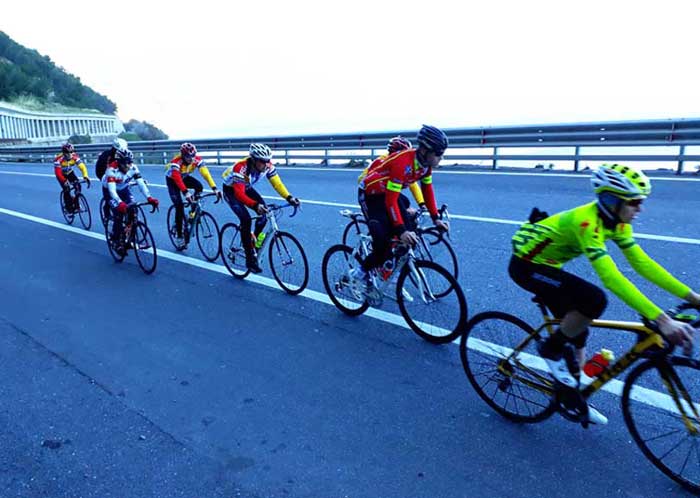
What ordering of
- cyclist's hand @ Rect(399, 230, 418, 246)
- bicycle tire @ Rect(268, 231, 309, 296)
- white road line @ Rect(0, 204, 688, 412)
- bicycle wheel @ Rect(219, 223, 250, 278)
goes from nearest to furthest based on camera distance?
white road line @ Rect(0, 204, 688, 412), cyclist's hand @ Rect(399, 230, 418, 246), bicycle tire @ Rect(268, 231, 309, 296), bicycle wheel @ Rect(219, 223, 250, 278)

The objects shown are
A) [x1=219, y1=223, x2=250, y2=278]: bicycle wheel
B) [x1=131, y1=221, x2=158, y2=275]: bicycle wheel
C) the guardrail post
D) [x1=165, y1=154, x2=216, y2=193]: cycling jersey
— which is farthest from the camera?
the guardrail post

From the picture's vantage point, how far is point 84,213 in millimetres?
12070

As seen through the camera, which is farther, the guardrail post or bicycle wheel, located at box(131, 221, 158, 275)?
the guardrail post

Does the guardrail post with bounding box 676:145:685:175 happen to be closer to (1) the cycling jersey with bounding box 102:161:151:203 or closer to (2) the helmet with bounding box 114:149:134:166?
(1) the cycling jersey with bounding box 102:161:151:203

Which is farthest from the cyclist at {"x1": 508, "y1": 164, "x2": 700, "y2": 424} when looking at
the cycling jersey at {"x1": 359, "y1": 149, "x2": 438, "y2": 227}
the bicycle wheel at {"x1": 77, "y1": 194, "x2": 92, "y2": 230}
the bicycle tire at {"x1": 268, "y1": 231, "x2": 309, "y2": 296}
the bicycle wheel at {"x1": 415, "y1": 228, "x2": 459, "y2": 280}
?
the bicycle wheel at {"x1": 77, "y1": 194, "x2": 92, "y2": 230}

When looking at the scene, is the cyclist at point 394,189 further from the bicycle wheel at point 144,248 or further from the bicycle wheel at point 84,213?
the bicycle wheel at point 84,213

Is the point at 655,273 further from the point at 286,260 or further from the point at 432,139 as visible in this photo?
the point at 286,260

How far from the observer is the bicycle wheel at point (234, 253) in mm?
7387

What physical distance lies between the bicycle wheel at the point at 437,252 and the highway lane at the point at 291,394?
33 cm

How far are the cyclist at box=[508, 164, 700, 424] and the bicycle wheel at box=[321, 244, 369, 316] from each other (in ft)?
7.69

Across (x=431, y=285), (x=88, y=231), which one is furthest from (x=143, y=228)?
(x=431, y=285)

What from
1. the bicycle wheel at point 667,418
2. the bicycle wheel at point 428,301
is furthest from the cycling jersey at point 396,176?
the bicycle wheel at point 667,418

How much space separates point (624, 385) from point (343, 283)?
323 cm

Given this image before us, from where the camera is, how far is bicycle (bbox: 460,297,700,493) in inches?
117
